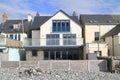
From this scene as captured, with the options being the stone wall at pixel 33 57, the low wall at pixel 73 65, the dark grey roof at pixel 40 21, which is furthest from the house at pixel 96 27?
the low wall at pixel 73 65

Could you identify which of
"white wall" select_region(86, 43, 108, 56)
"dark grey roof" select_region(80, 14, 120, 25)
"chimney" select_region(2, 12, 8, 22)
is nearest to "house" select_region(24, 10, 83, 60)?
"white wall" select_region(86, 43, 108, 56)

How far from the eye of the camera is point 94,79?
26906 millimetres

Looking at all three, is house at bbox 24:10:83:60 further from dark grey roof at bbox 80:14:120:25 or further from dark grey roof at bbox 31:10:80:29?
dark grey roof at bbox 80:14:120:25

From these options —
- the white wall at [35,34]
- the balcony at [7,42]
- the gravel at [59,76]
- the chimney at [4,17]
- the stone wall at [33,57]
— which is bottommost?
the gravel at [59,76]

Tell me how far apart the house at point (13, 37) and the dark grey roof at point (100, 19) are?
1151 centimetres

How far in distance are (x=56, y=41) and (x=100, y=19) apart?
10849mm

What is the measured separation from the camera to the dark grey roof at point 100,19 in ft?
178

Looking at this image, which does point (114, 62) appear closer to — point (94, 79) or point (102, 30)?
point (94, 79)

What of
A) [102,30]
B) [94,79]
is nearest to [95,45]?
[102,30]

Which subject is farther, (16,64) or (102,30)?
(102,30)

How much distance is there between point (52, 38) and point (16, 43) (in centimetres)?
677

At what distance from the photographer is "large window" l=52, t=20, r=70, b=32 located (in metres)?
52.0

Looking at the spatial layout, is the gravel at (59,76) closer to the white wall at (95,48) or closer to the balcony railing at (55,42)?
the white wall at (95,48)

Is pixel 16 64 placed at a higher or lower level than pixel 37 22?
lower
